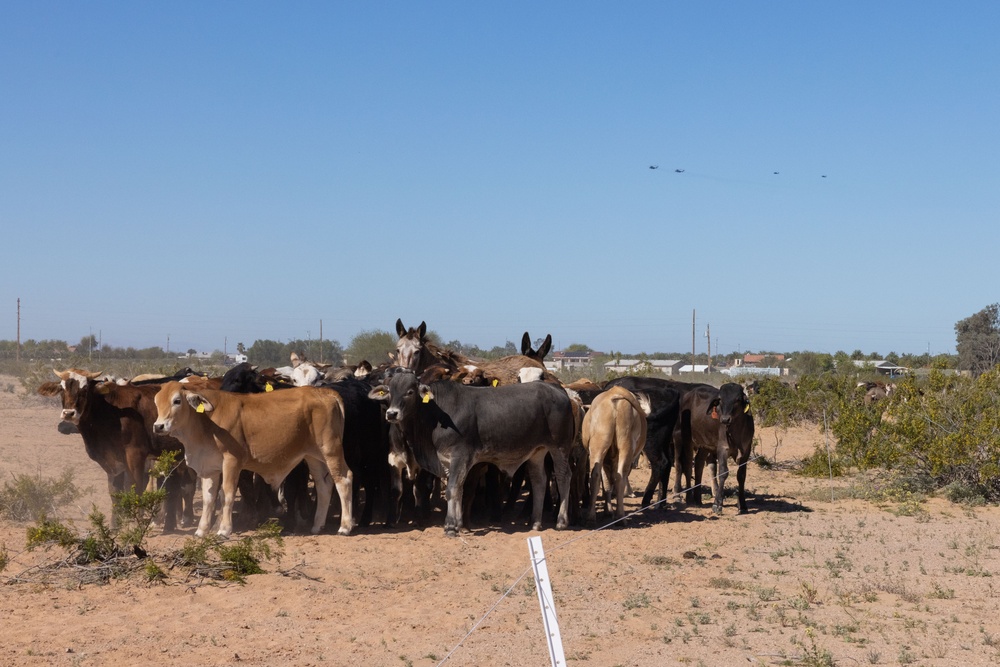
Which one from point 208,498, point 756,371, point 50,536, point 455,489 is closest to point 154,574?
point 50,536

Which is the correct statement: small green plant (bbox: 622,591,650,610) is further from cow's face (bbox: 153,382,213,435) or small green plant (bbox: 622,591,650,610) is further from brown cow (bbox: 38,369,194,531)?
brown cow (bbox: 38,369,194,531)

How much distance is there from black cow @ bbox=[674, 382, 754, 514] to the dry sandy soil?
5.21 ft

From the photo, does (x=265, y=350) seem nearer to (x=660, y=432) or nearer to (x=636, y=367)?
(x=636, y=367)

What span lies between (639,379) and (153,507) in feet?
27.5

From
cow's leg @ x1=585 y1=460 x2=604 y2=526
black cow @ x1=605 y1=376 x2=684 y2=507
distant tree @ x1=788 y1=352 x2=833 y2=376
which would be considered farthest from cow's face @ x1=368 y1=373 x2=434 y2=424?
distant tree @ x1=788 y1=352 x2=833 y2=376

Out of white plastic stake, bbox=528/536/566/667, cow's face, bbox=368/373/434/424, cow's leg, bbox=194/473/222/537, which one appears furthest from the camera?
cow's face, bbox=368/373/434/424

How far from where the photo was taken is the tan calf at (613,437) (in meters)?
13.7

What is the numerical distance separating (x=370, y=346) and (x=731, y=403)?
3894 centimetres

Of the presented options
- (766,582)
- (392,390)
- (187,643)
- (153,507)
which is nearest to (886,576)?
(766,582)

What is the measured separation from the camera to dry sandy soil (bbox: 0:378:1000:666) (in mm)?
7832

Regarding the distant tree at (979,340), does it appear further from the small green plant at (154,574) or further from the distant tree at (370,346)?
the small green plant at (154,574)

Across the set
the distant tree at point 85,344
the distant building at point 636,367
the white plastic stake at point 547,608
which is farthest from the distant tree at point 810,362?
the white plastic stake at point 547,608

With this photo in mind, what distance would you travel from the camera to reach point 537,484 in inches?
522

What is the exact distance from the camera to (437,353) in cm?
1605
